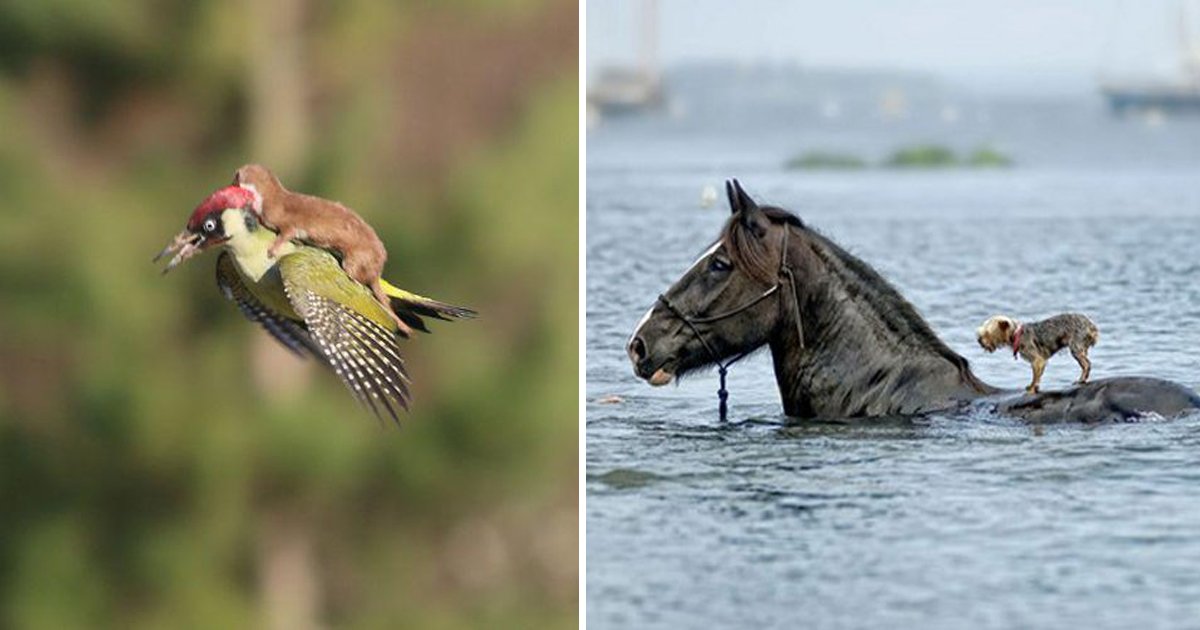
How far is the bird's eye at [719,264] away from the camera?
3266 mm

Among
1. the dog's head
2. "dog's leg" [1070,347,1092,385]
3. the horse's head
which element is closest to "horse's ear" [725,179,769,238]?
the horse's head

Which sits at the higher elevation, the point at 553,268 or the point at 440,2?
the point at 440,2

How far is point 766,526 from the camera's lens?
3.23m

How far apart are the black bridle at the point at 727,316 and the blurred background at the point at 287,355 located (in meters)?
1.59

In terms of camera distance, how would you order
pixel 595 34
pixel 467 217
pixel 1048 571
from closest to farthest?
pixel 1048 571 < pixel 595 34 < pixel 467 217

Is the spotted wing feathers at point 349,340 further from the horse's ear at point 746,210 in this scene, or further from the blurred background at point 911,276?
the horse's ear at point 746,210

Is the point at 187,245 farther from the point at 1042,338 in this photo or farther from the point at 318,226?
the point at 1042,338

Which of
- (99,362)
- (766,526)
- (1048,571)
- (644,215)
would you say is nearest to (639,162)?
(644,215)

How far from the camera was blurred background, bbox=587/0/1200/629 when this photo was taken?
3182 mm

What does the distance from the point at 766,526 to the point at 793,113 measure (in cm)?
55

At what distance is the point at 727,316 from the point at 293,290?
0.53m

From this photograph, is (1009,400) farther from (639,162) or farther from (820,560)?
(639,162)

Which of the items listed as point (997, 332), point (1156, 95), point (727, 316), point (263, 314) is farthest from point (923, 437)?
point (263, 314)

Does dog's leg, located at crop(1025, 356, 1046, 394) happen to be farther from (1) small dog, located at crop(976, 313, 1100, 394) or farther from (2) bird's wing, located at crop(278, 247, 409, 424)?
(2) bird's wing, located at crop(278, 247, 409, 424)
